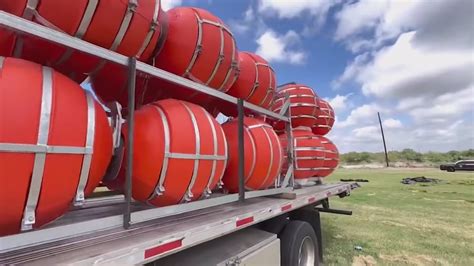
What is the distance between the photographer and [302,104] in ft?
20.3

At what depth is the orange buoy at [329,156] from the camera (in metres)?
6.31

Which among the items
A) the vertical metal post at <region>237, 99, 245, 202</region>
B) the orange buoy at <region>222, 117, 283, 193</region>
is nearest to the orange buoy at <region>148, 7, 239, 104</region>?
the vertical metal post at <region>237, 99, 245, 202</region>

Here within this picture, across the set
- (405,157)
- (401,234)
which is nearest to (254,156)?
(401,234)

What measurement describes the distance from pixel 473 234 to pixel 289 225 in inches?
234

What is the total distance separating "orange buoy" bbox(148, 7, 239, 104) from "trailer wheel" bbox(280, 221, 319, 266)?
201cm

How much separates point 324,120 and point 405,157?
66403 mm

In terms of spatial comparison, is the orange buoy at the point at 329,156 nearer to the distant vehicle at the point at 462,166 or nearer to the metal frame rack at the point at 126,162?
the metal frame rack at the point at 126,162

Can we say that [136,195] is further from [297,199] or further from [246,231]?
[297,199]

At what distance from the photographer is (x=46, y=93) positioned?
61.7 inches

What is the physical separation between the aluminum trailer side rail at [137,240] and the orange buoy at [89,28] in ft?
3.61

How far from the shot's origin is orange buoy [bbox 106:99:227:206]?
224 cm

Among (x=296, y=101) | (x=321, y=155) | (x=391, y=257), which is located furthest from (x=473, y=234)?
(x=296, y=101)

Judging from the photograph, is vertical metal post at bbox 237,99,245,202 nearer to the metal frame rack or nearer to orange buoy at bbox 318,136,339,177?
the metal frame rack

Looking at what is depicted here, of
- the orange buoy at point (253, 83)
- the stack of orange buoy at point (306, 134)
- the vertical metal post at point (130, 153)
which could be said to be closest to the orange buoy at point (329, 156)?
the stack of orange buoy at point (306, 134)
